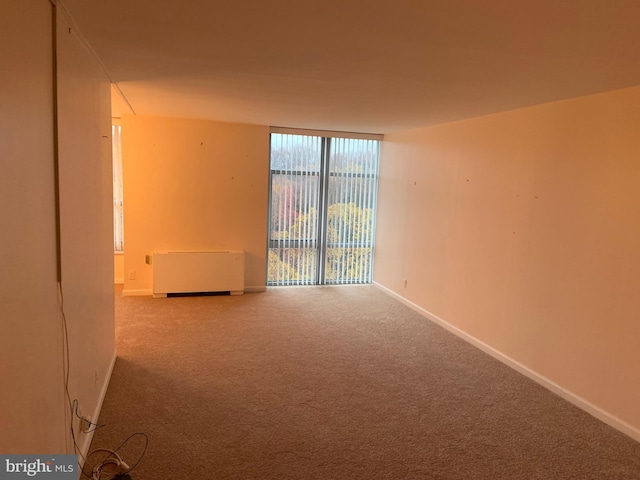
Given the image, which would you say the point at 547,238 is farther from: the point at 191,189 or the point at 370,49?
the point at 191,189

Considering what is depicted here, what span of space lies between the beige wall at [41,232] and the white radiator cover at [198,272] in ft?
9.65

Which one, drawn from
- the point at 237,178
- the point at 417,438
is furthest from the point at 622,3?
the point at 237,178

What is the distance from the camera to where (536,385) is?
11.7ft

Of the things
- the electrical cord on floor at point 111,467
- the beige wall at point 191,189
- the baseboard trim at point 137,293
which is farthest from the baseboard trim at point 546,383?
the baseboard trim at point 137,293

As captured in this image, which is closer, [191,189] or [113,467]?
[113,467]

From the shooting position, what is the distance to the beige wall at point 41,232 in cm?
138

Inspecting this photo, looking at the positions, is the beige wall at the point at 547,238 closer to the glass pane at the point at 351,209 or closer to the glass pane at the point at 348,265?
the glass pane at the point at 351,209

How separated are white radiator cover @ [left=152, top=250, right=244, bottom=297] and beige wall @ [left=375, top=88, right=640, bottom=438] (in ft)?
8.29

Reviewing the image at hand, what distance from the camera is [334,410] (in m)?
3.01

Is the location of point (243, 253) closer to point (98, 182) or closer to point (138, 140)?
point (138, 140)

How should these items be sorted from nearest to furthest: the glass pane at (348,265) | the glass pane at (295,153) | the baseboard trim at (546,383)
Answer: the baseboard trim at (546,383) < the glass pane at (295,153) < the glass pane at (348,265)

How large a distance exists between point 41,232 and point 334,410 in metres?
2.17

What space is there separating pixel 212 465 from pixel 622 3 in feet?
9.43

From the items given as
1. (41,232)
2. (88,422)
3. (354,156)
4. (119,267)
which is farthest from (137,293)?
(41,232)
